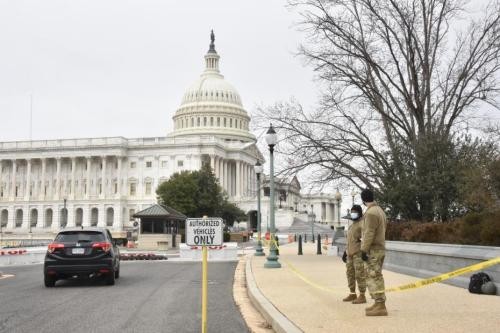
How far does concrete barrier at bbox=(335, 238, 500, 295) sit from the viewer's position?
13664 millimetres

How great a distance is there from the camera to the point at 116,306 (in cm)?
1316

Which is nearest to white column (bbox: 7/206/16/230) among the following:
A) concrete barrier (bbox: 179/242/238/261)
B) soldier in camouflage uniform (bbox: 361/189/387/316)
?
concrete barrier (bbox: 179/242/238/261)

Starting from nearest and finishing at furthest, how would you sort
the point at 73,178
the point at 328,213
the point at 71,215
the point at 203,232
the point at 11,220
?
the point at 203,232 → the point at 71,215 → the point at 73,178 → the point at 11,220 → the point at 328,213

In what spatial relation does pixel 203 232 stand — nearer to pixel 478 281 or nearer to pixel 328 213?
pixel 478 281

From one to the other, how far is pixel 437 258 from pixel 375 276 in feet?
22.6

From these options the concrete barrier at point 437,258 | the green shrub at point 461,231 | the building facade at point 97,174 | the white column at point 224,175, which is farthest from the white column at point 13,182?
the concrete barrier at point 437,258

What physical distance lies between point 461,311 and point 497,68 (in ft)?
65.2

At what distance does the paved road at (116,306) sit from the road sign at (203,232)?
1.80 m

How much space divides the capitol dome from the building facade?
28.6ft

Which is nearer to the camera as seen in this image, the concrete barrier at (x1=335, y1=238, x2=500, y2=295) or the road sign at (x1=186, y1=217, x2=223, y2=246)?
the road sign at (x1=186, y1=217, x2=223, y2=246)

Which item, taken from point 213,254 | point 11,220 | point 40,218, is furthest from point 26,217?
point 213,254

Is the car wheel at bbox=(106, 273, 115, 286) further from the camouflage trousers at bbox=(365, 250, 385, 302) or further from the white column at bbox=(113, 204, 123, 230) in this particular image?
the white column at bbox=(113, 204, 123, 230)

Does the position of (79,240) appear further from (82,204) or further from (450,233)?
(82,204)

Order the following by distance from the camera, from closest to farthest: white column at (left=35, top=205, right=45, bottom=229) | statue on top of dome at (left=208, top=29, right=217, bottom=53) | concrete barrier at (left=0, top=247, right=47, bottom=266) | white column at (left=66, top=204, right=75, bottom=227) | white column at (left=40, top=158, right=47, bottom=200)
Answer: concrete barrier at (left=0, top=247, right=47, bottom=266)
white column at (left=66, top=204, right=75, bottom=227)
white column at (left=35, top=205, right=45, bottom=229)
white column at (left=40, top=158, right=47, bottom=200)
statue on top of dome at (left=208, top=29, right=217, bottom=53)
